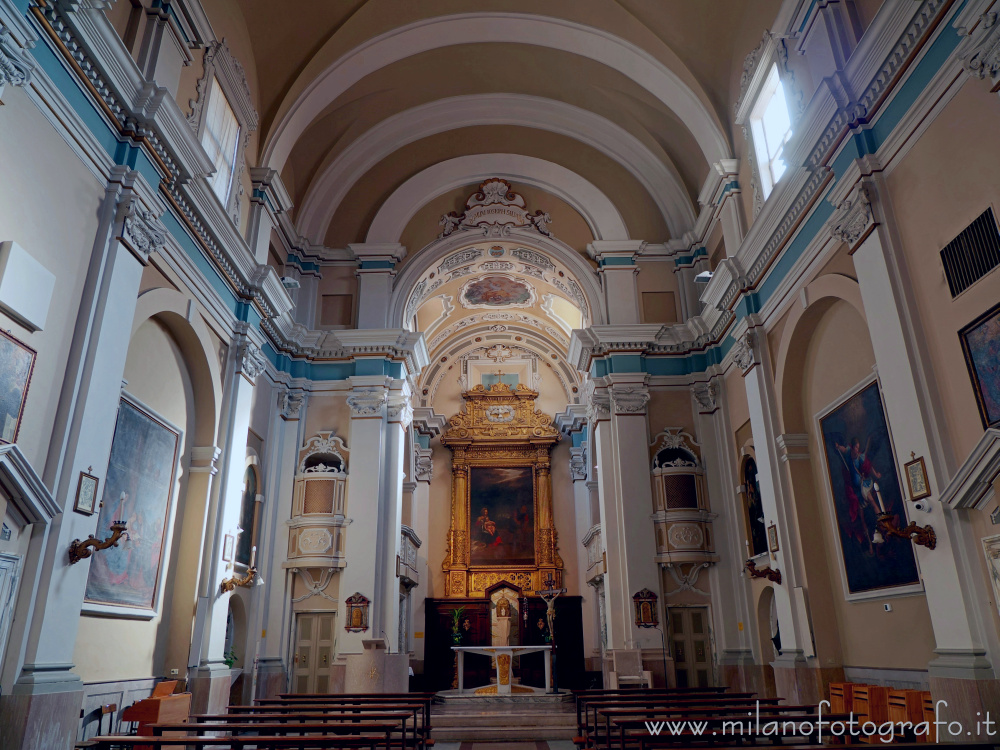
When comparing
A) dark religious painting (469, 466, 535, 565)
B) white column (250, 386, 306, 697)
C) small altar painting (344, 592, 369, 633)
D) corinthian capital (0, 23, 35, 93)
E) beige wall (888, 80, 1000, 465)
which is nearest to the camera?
corinthian capital (0, 23, 35, 93)

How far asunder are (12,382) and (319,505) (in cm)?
808

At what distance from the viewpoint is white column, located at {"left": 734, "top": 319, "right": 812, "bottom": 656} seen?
33.9 ft

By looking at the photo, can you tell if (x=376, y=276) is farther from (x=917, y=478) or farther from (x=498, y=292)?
(x=917, y=478)

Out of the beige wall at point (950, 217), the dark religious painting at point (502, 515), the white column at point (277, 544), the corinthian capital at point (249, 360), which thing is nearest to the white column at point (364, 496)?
the white column at point (277, 544)

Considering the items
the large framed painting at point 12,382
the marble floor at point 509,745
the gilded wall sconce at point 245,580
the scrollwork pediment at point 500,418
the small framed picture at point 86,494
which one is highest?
the scrollwork pediment at point 500,418

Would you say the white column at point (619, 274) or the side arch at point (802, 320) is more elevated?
the white column at point (619, 274)

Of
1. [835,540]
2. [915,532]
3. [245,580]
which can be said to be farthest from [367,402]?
[915,532]

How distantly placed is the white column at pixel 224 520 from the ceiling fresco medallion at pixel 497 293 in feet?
31.0

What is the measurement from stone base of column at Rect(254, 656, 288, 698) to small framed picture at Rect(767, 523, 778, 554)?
847 cm

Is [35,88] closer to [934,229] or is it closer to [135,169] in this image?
[135,169]

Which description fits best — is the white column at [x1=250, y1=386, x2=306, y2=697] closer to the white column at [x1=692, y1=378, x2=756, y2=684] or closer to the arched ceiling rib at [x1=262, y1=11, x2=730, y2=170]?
the arched ceiling rib at [x1=262, y1=11, x2=730, y2=170]

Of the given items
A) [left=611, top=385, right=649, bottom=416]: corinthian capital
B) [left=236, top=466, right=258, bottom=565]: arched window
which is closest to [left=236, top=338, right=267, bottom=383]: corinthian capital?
[left=236, top=466, right=258, bottom=565]: arched window

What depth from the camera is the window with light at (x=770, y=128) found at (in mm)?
11109

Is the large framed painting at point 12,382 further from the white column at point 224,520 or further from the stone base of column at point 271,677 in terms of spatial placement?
the stone base of column at point 271,677
